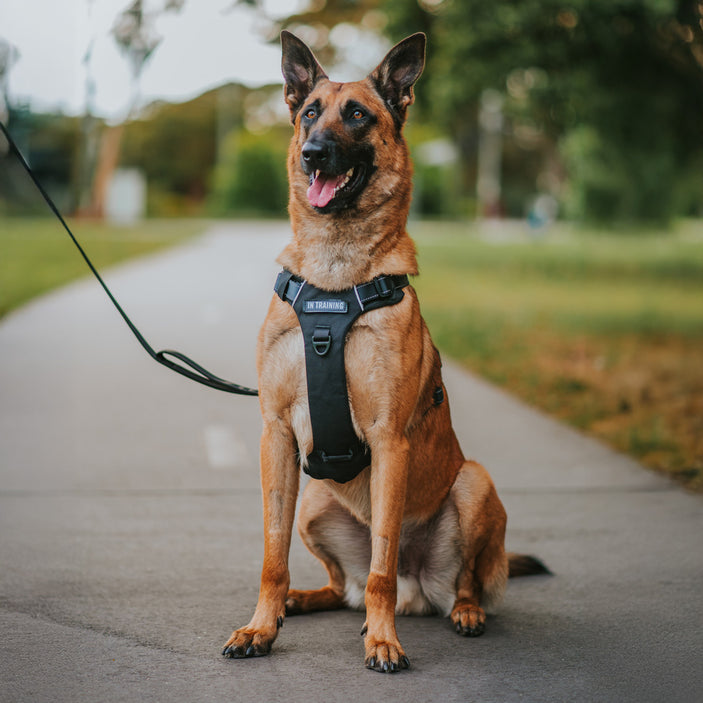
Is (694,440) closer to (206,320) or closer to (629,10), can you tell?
(206,320)

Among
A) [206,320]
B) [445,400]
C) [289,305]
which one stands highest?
[289,305]

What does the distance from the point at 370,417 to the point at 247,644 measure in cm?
95

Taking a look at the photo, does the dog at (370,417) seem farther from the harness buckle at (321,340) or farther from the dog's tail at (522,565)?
the dog's tail at (522,565)

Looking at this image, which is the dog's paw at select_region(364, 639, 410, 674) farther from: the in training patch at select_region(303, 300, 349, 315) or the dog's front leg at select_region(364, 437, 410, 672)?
the in training patch at select_region(303, 300, 349, 315)

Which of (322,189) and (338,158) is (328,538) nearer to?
(322,189)

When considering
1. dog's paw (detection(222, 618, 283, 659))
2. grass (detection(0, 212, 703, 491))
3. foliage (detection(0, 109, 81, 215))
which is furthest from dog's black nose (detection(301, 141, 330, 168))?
foliage (detection(0, 109, 81, 215))

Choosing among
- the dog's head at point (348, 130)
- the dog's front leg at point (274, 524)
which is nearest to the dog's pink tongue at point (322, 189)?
the dog's head at point (348, 130)

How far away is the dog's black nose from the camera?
355cm

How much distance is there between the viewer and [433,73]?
21.3 m

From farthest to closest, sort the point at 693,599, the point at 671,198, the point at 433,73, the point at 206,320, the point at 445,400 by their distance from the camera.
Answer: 1. the point at 671,198
2. the point at 433,73
3. the point at 206,320
4. the point at 693,599
5. the point at 445,400

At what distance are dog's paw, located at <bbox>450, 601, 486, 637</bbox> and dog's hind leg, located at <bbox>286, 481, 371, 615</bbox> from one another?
1.36ft

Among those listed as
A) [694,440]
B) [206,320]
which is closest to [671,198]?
[206,320]

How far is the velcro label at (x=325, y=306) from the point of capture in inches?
144

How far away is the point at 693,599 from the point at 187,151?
76.2m
